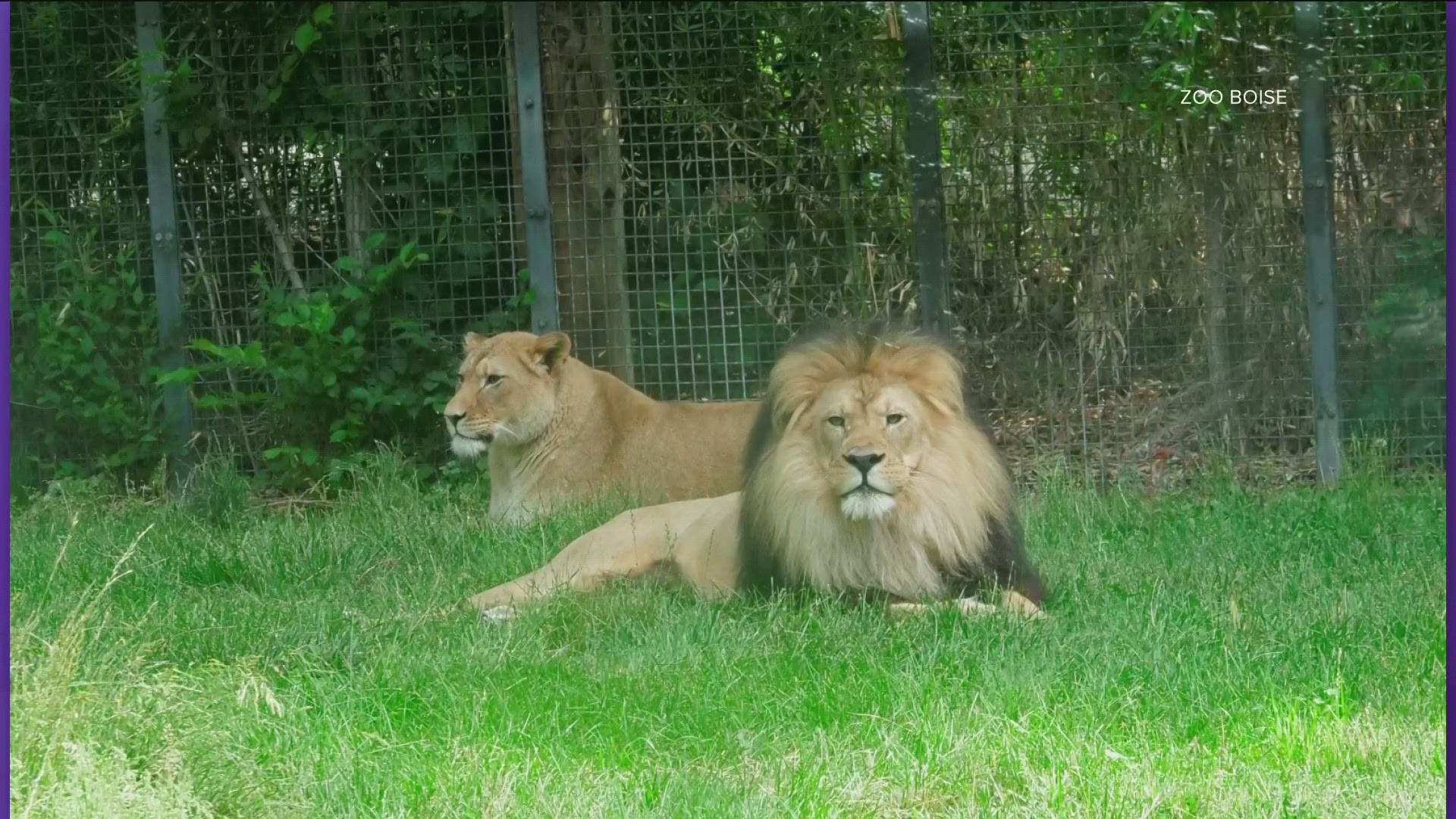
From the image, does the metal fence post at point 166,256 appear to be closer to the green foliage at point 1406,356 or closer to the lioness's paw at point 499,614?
the lioness's paw at point 499,614

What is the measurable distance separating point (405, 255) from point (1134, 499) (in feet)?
11.8

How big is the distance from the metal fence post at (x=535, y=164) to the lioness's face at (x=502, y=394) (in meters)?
0.63

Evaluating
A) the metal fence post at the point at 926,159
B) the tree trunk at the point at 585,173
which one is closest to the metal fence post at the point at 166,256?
the tree trunk at the point at 585,173

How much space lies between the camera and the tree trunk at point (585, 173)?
8.22 meters

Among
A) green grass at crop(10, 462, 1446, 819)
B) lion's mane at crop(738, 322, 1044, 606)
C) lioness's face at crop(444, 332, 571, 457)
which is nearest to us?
green grass at crop(10, 462, 1446, 819)

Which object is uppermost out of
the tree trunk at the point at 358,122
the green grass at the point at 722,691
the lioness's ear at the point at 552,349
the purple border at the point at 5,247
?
the tree trunk at the point at 358,122

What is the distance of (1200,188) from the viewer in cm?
789

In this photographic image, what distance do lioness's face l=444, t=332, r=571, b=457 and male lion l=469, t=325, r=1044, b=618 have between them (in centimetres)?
235

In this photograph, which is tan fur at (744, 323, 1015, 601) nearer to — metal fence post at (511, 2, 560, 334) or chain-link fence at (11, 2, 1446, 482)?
chain-link fence at (11, 2, 1446, 482)

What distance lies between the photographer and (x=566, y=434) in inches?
296

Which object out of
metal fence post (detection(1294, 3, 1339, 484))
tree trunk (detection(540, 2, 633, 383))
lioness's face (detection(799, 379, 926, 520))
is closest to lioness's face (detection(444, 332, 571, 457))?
tree trunk (detection(540, 2, 633, 383))

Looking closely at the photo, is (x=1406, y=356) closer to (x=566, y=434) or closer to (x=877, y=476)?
(x=566, y=434)

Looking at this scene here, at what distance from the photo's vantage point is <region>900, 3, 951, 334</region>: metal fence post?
7.82 m

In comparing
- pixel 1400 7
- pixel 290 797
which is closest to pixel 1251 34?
pixel 1400 7
